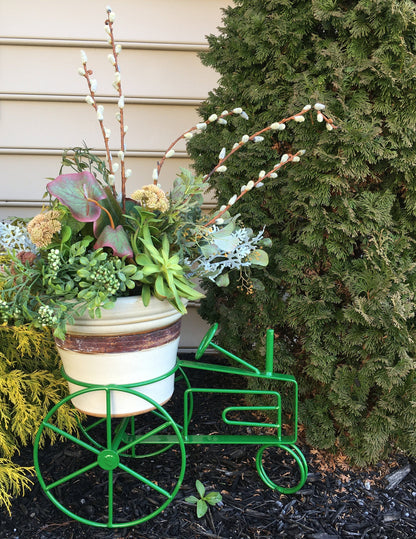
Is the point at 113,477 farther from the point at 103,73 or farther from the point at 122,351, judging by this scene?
the point at 103,73

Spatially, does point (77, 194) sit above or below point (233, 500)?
above

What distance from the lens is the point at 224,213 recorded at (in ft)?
5.13

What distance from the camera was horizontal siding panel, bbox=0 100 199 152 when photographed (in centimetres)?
251

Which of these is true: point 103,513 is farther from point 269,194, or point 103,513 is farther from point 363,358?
point 269,194

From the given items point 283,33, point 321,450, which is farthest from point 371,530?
point 283,33

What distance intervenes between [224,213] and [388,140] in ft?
2.05

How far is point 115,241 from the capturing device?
49.4 inches

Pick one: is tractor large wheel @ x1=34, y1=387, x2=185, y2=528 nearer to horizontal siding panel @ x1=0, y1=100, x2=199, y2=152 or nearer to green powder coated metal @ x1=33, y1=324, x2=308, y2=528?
green powder coated metal @ x1=33, y1=324, x2=308, y2=528

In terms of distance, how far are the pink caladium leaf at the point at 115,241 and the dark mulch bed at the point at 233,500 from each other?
97 centimetres

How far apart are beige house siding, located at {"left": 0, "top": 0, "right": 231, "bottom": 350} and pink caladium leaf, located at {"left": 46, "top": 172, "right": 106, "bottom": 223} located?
1309 millimetres

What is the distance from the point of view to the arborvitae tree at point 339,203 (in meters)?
1.52

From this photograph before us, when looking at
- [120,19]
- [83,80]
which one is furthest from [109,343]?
[120,19]

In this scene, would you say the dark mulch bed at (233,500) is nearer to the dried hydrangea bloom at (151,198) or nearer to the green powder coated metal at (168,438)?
the green powder coated metal at (168,438)

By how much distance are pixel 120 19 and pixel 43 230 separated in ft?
5.61
